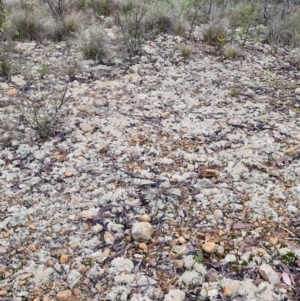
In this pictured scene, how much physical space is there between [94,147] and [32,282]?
123 centimetres

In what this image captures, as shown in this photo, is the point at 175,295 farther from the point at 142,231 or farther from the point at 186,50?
the point at 186,50

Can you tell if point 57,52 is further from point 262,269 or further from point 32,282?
point 262,269

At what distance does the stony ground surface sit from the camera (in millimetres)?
1878

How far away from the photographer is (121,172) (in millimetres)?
2609

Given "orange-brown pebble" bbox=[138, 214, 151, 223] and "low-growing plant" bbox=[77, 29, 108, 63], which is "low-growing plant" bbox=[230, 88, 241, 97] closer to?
"low-growing plant" bbox=[77, 29, 108, 63]

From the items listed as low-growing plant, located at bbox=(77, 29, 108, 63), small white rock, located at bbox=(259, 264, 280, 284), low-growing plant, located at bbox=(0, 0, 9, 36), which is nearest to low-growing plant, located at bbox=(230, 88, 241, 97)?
low-growing plant, located at bbox=(77, 29, 108, 63)

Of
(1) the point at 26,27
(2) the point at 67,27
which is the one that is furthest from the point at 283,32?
(1) the point at 26,27

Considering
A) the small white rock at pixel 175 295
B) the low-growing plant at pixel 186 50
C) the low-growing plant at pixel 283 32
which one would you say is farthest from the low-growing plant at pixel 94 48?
the small white rock at pixel 175 295

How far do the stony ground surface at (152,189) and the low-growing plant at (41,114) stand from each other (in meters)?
0.07

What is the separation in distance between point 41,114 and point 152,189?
1.35 meters

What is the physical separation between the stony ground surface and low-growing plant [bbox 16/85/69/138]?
0.22ft

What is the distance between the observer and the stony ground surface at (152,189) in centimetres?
188

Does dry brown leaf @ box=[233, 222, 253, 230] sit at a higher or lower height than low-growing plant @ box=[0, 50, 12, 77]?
lower

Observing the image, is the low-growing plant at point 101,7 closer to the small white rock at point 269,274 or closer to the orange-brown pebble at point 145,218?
Answer: the orange-brown pebble at point 145,218
